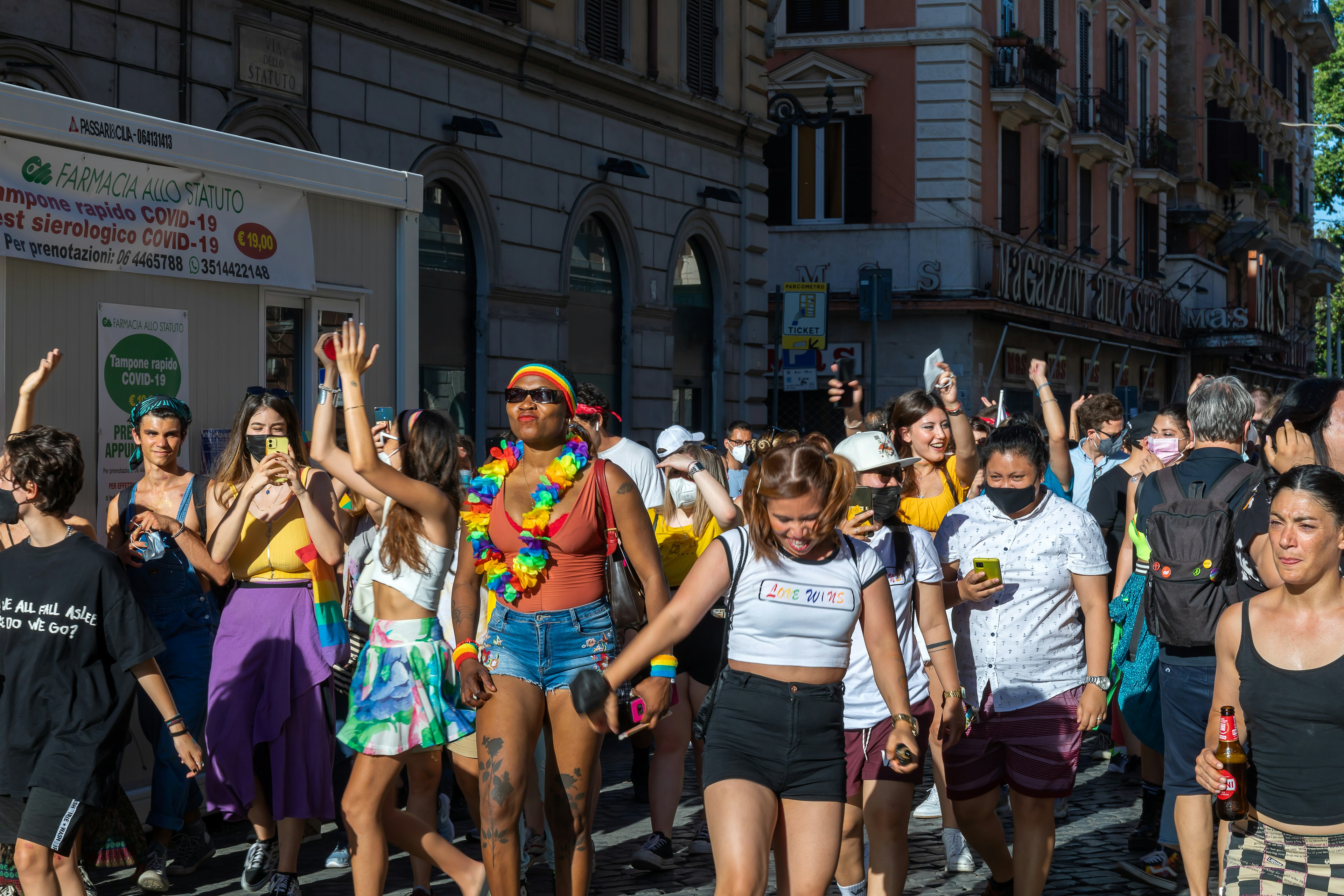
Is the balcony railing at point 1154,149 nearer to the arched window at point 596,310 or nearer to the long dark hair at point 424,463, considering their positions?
the arched window at point 596,310

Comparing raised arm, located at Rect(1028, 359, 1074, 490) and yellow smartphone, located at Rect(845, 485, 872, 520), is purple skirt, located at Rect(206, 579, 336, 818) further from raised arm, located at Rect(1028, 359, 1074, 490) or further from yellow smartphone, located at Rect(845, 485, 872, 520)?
raised arm, located at Rect(1028, 359, 1074, 490)

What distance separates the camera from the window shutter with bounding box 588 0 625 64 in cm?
1850

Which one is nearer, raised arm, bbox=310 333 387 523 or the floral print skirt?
the floral print skirt

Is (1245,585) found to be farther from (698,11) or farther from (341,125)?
(698,11)

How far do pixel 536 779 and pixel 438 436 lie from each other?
1.47 meters

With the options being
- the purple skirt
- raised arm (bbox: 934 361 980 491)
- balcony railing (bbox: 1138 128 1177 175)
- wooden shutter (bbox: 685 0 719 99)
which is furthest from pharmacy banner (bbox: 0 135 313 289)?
balcony railing (bbox: 1138 128 1177 175)

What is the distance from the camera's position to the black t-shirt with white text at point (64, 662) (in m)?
5.13

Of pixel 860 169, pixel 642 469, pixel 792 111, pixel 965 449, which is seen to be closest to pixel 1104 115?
pixel 860 169

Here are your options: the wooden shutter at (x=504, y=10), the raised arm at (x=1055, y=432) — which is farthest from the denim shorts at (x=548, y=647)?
the wooden shutter at (x=504, y=10)

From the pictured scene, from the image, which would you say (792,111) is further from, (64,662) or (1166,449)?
(64,662)

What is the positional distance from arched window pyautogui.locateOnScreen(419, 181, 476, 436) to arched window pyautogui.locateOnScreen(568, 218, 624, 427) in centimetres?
182

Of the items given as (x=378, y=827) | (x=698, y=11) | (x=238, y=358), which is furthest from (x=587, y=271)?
(x=378, y=827)

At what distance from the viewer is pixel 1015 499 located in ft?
19.7

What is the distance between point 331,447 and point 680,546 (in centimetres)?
227
